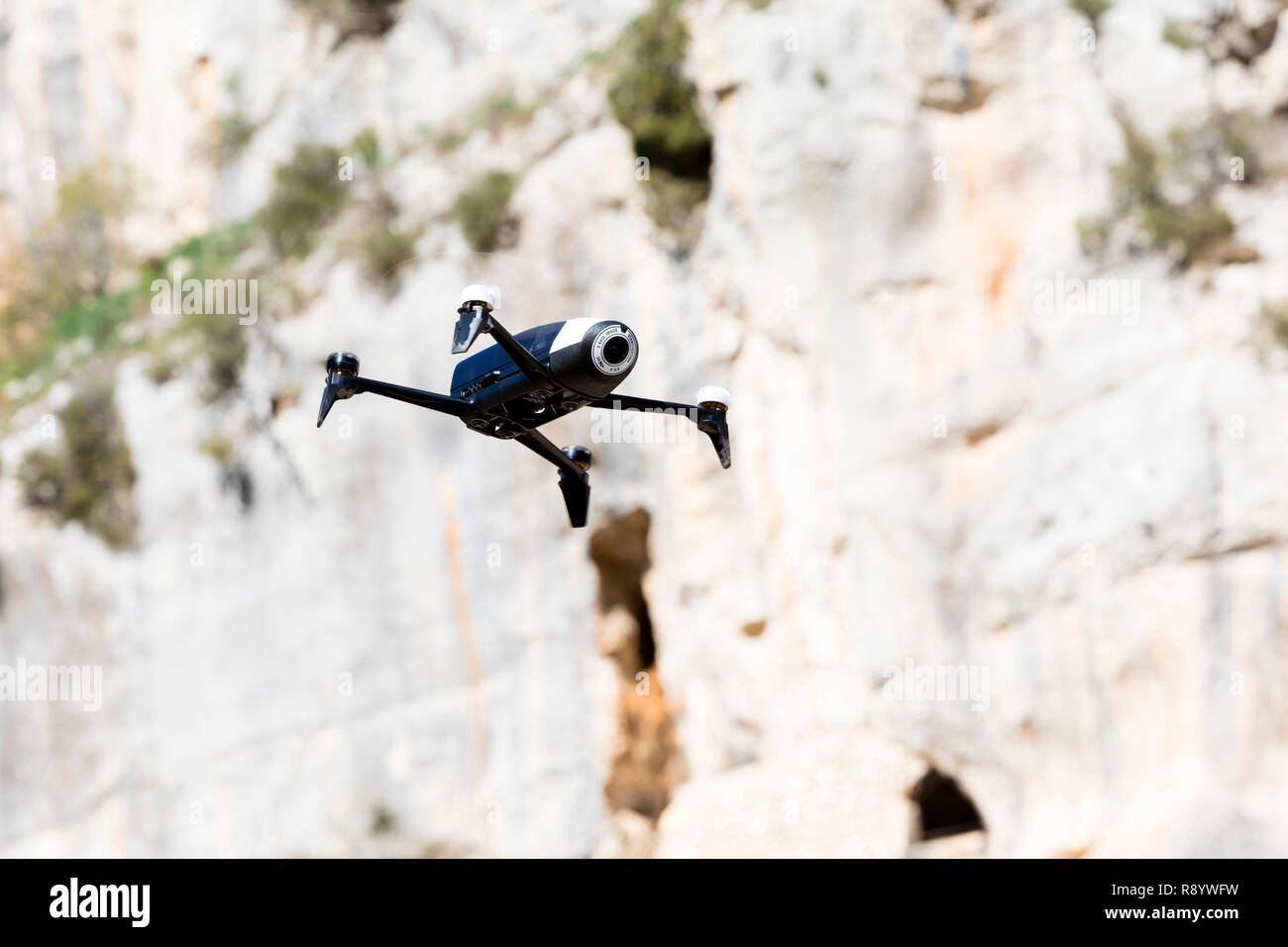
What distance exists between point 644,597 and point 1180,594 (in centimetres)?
630

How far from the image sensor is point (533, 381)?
25.9 feet

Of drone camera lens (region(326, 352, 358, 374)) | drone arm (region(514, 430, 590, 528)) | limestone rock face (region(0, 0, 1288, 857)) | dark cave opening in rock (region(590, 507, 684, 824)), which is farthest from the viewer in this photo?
dark cave opening in rock (region(590, 507, 684, 824))

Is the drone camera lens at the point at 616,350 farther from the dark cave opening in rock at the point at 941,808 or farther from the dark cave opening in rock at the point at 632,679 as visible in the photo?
the dark cave opening in rock at the point at 632,679

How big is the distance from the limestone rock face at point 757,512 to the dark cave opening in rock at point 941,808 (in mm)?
160

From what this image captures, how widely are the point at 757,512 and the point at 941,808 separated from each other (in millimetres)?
3615

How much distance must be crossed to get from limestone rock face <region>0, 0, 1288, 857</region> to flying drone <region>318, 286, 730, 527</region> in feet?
20.1

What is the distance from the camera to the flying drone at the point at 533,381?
7789 millimetres

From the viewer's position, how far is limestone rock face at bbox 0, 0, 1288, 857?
14812mm

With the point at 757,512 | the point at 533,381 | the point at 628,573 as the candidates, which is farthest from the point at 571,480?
the point at 628,573

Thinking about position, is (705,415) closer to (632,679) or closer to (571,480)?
(571,480)

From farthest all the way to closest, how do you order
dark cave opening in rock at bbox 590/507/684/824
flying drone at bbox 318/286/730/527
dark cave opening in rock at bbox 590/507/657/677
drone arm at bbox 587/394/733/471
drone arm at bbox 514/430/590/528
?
dark cave opening in rock at bbox 590/507/657/677 < dark cave opening in rock at bbox 590/507/684/824 < drone arm at bbox 514/430/590/528 < drone arm at bbox 587/394/733/471 < flying drone at bbox 318/286/730/527

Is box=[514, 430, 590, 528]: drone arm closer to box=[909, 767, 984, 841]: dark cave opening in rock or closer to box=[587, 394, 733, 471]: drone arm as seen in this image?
box=[587, 394, 733, 471]: drone arm

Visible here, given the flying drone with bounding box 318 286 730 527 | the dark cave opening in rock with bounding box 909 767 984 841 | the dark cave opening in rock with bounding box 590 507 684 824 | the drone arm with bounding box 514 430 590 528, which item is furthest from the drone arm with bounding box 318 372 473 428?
the dark cave opening in rock with bounding box 590 507 684 824
